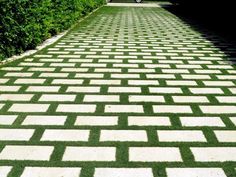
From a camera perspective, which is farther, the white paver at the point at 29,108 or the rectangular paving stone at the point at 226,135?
the white paver at the point at 29,108

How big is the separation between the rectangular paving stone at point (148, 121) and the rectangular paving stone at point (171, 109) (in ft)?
1.08

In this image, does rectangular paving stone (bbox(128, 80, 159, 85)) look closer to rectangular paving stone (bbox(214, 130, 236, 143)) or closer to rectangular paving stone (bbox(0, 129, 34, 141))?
rectangular paving stone (bbox(214, 130, 236, 143))

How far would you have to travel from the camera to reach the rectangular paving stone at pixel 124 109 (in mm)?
5824

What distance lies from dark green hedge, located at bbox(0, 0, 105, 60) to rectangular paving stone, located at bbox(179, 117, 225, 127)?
519 centimetres

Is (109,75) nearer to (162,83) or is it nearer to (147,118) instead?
(162,83)

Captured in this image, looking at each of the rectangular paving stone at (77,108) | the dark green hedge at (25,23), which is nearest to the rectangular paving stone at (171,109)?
the rectangular paving stone at (77,108)

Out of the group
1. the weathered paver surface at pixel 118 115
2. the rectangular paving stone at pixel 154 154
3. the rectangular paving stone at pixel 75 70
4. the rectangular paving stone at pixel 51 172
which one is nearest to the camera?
the rectangular paving stone at pixel 51 172

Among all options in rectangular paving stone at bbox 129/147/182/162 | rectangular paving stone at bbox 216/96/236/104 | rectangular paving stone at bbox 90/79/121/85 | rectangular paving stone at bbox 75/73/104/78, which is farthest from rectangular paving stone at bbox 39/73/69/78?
rectangular paving stone at bbox 129/147/182/162

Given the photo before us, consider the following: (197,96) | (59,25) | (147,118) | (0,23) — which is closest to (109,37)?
(59,25)

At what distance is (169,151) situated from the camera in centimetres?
447

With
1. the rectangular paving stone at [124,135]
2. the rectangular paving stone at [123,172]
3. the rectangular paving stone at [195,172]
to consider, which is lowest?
the rectangular paving stone at [124,135]

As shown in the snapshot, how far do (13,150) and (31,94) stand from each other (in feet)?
7.52

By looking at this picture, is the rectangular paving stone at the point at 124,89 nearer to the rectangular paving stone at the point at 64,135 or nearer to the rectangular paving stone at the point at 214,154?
the rectangular paving stone at the point at 64,135

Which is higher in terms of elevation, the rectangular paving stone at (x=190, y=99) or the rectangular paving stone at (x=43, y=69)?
the rectangular paving stone at (x=190, y=99)
